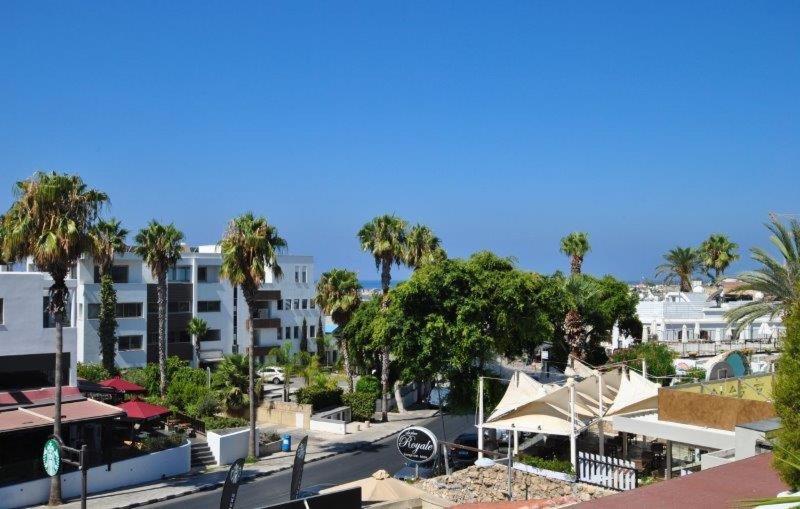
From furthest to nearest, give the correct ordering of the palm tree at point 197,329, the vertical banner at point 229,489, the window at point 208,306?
the window at point 208,306, the palm tree at point 197,329, the vertical banner at point 229,489

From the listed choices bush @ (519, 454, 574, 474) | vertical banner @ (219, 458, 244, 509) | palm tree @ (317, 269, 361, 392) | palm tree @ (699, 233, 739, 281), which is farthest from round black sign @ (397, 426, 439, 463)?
palm tree @ (699, 233, 739, 281)

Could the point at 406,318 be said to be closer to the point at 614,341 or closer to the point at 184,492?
the point at 184,492

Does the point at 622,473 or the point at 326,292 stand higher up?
the point at 326,292

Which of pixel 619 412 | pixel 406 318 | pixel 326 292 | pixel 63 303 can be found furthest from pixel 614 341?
pixel 63 303

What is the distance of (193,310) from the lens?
6700cm

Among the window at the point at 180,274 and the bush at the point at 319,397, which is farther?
the window at the point at 180,274

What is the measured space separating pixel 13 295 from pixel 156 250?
1733 cm

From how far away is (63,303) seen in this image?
31109 millimetres

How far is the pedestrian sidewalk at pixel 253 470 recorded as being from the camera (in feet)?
102

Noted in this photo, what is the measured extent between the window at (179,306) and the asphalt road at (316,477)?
2922cm

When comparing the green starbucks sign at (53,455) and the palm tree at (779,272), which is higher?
the palm tree at (779,272)

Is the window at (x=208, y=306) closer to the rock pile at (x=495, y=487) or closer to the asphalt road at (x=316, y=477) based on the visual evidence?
the asphalt road at (x=316, y=477)

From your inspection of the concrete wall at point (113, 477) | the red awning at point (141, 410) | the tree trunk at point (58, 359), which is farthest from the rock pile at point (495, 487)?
the red awning at point (141, 410)

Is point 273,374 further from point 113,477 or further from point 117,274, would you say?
point 113,477
